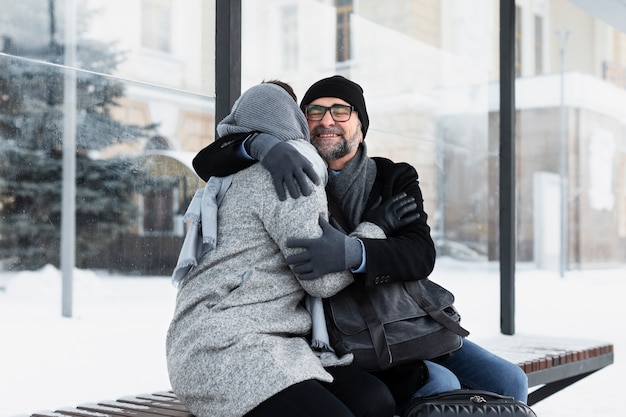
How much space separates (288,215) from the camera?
87.6 inches

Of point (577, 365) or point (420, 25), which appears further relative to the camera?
point (420, 25)

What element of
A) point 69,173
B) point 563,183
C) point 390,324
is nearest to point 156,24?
point 69,173

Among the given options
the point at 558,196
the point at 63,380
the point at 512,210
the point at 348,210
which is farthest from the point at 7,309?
the point at 558,196

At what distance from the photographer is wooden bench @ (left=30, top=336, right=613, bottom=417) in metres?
2.75

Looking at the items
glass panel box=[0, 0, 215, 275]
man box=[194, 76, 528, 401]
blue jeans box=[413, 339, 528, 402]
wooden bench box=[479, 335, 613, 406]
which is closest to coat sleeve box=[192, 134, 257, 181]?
man box=[194, 76, 528, 401]

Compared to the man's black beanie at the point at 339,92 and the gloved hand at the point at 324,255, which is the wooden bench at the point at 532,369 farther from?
the man's black beanie at the point at 339,92

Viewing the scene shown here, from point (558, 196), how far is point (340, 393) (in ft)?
57.8

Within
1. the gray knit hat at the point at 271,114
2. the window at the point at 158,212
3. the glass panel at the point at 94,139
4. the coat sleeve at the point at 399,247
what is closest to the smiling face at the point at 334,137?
the coat sleeve at the point at 399,247

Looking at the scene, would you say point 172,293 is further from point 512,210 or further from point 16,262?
point 512,210

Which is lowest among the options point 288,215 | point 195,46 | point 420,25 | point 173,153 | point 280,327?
point 280,327

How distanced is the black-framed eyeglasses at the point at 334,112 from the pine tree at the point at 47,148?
222 cm

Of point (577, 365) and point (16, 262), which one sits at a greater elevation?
point (16, 262)

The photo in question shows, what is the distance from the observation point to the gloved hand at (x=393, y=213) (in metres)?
2.53

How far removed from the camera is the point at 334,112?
2.71m
